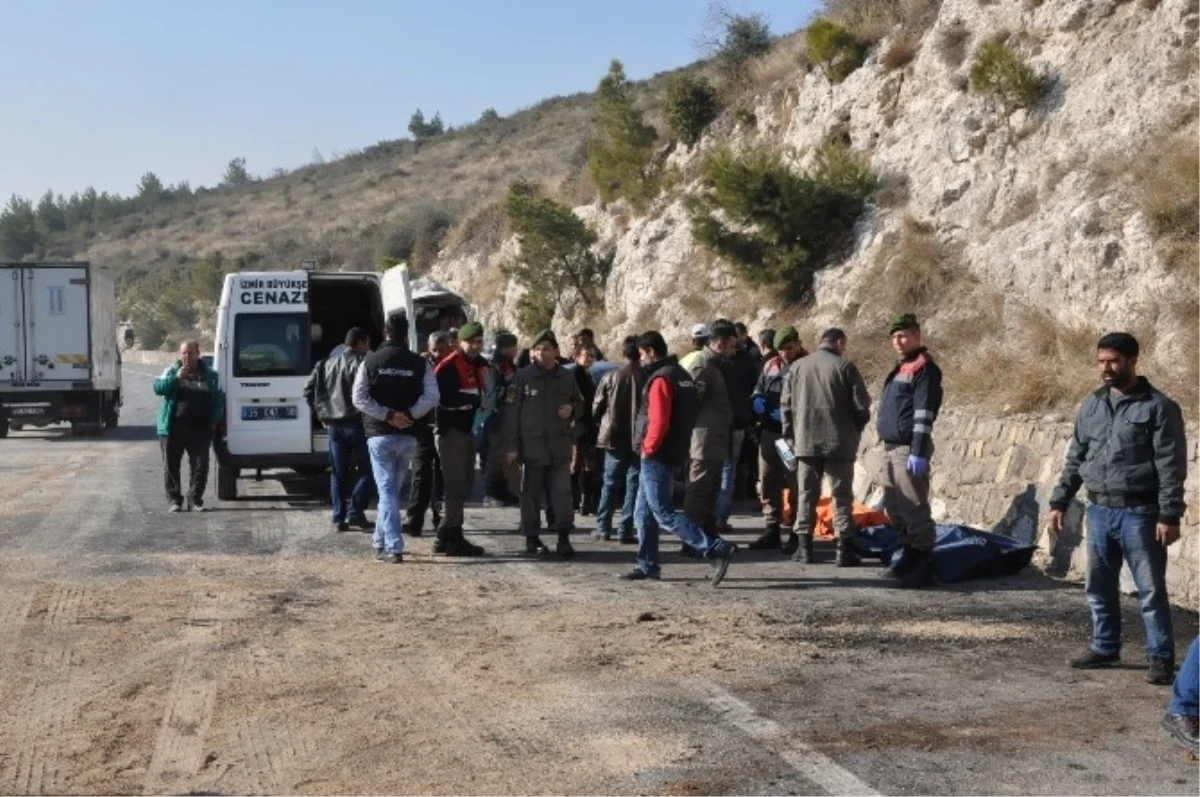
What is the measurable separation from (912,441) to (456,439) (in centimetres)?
393

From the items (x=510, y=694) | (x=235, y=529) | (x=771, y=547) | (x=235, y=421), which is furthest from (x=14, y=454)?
(x=510, y=694)

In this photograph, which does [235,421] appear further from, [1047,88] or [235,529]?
[1047,88]

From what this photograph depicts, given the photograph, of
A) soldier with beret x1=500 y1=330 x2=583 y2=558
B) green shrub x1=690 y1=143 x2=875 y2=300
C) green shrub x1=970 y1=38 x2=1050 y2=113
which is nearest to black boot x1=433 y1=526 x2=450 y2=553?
soldier with beret x1=500 y1=330 x2=583 y2=558

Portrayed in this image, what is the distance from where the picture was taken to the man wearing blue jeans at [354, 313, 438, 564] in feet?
41.0

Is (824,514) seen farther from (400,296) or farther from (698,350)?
(400,296)

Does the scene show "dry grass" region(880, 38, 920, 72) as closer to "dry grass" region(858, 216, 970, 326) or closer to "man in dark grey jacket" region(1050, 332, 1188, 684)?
"dry grass" region(858, 216, 970, 326)

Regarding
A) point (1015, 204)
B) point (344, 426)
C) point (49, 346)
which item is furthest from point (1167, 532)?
point (49, 346)

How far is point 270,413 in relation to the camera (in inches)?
658

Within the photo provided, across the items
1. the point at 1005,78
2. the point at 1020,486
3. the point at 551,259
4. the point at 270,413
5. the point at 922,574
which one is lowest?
the point at 922,574

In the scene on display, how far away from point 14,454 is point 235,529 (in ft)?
41.3

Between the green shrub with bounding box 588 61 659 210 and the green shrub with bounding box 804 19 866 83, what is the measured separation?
7364 mm

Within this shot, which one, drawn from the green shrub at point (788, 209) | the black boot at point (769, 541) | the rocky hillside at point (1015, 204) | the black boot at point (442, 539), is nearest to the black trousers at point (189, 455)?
the black boot at point (442, 539)

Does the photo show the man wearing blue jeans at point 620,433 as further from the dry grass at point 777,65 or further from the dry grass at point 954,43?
the dry grass at point 777,65

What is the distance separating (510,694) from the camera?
307 inches
